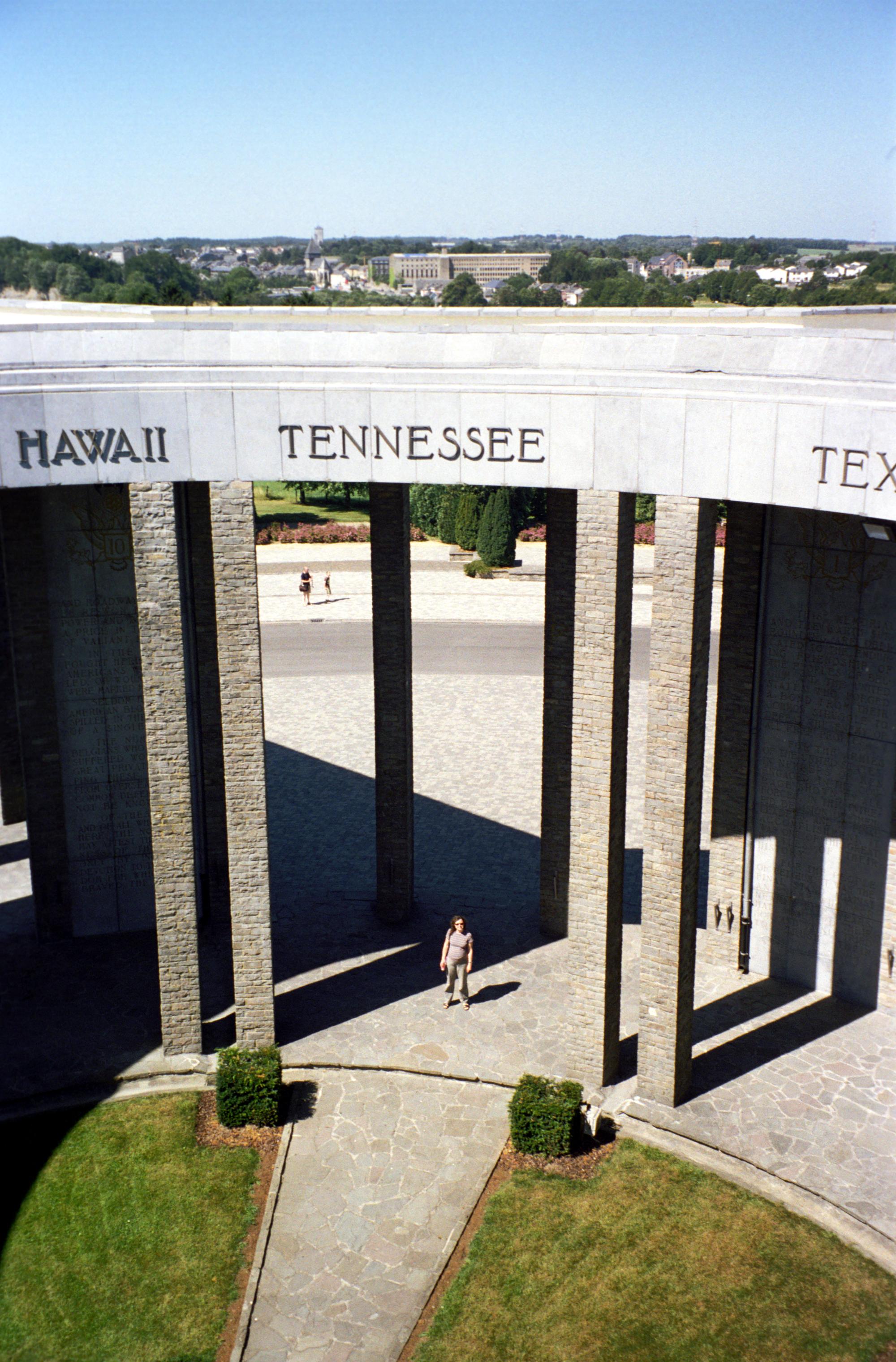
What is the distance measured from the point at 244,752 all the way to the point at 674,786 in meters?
5.92

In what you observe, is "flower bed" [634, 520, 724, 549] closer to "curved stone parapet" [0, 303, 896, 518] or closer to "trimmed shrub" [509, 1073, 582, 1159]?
"curved stone parapet" [0, 303, 896, 518]

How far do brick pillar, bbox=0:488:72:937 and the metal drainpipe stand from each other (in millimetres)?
11953

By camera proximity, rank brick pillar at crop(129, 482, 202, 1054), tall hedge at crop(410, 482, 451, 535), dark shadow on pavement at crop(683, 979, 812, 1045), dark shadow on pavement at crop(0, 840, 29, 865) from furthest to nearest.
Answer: tall hedge at crop(410, 482, 451, 535), dark shadow on pavement at crop(0, 840, 29, 865), dark shadow on pavement at crop(683, 979, 812, 1045), brick pillar at crop(129, 482, 202, 1054)

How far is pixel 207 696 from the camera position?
22281 mm

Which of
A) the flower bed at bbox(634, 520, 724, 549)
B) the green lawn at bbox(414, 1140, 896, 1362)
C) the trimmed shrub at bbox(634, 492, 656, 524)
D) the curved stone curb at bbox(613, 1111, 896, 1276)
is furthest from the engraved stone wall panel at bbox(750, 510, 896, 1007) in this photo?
the flower bed at bbox(634, 520, 724, 549)

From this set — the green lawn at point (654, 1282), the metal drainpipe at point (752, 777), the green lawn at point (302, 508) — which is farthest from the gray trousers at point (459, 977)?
the green lawn at point (302, 508)

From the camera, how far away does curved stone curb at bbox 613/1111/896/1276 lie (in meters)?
14.9

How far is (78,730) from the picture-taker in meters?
21.9

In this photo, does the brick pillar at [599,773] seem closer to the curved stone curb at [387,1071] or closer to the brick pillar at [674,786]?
the brick pillar at [674,786]

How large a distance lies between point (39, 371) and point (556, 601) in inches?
357

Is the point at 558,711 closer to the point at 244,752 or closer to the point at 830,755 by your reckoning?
the point at 830,755

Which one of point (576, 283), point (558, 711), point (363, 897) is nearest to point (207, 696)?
point (363, 897)

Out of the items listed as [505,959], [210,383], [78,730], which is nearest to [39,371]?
[210,383]

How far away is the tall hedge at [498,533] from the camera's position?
51.4 metres
